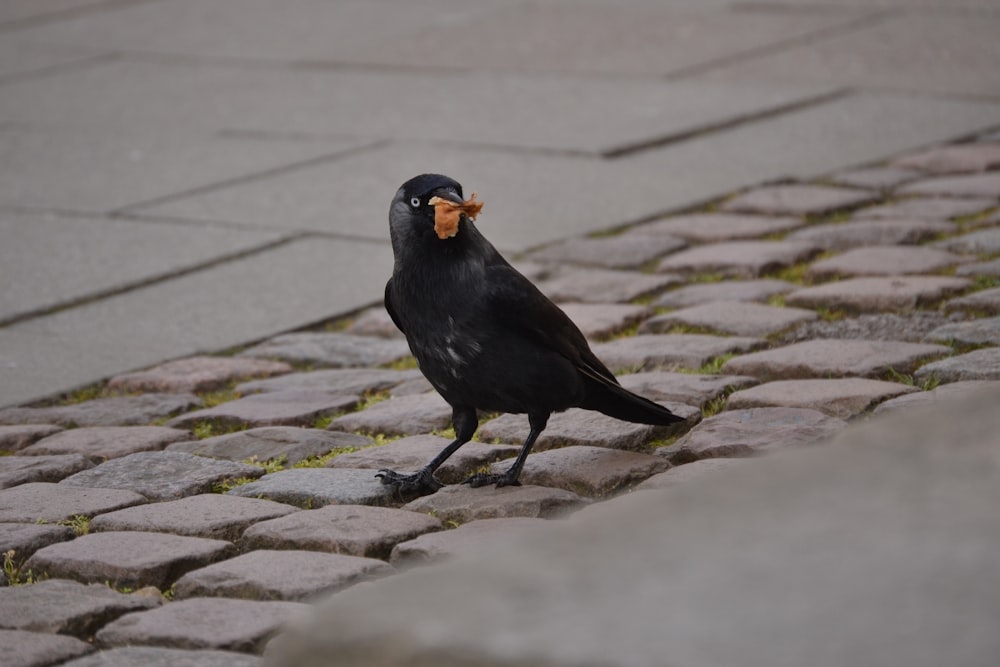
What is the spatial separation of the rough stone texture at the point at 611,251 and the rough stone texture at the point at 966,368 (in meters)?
1.48

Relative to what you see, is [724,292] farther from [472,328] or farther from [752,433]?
[472,328]

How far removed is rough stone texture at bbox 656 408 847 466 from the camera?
3260mm

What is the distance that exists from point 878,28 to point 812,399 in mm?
5593

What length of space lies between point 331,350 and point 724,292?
1.17 metres

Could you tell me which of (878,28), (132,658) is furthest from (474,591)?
(878,28)

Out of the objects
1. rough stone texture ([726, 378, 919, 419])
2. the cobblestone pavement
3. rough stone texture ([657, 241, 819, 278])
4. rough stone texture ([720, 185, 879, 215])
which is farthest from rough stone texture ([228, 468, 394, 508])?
rough stone texture ([720, 185, 879, 215])

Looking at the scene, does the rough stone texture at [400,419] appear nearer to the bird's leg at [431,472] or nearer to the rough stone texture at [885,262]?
the bird's leg at [431,472]

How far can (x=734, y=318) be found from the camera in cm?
431

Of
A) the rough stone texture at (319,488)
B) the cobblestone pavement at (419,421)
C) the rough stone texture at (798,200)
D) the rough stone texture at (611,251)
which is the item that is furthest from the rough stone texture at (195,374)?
the rough stone texture at (798,200)

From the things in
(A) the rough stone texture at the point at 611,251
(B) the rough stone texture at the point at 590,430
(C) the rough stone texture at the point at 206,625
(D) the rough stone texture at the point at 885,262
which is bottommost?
(B) the rough stone texture at the point at 590,430

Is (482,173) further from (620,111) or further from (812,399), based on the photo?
(812,399)

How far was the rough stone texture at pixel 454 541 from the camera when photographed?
2.79 m

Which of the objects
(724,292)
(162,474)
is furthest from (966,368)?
(162,474)

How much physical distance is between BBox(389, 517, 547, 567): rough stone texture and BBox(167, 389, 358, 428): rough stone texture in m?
1.01
